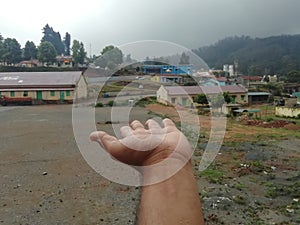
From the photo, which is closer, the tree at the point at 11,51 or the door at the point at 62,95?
the door at the point at 62,95

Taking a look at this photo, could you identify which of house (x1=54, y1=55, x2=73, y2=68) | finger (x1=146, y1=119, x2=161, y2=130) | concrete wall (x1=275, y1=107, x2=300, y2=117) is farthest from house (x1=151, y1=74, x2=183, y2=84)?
house (x1=54, y1=55, x2=73, y2=68)

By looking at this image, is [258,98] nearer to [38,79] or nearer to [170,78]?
[38,79]

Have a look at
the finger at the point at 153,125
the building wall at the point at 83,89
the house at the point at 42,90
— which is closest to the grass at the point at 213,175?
the building wall at the point at 83,89

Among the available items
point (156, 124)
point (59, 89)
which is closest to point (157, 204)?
point (156, 124)

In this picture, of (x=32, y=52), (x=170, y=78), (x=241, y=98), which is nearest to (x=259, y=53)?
(x=32, y=52)

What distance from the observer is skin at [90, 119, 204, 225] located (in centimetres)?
115

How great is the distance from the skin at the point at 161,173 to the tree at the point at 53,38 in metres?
73.5

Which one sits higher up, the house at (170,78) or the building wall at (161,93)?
the house at (170,78)

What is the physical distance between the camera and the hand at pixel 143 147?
1225 mm

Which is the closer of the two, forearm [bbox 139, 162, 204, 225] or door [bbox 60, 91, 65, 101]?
forearm [bbox 139, 162, 204, 225]

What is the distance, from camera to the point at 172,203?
3.79 feet

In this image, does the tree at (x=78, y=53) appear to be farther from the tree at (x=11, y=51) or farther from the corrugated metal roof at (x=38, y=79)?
the corrugated metal roof at (x=38, y=79)

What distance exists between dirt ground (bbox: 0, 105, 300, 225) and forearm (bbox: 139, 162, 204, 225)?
224 cm

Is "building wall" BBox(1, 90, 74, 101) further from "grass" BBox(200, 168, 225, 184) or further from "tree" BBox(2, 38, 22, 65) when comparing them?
"grass" BBox(200, 168, 225, 184)
